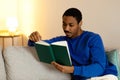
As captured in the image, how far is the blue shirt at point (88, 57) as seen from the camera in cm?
177

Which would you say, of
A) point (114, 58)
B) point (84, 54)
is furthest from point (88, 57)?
point (114, 58)

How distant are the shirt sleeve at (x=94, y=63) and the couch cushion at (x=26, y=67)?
0.32 meters

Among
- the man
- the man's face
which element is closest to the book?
the man

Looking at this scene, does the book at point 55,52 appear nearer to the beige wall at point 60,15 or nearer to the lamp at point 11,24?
the beige wall at point 60,15

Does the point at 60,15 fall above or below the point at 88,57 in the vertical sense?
above

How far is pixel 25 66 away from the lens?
2.02 metres

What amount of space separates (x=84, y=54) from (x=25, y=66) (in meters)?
0.51

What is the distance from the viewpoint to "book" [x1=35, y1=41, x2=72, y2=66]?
1.74m

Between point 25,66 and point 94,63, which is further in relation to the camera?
point 25,66

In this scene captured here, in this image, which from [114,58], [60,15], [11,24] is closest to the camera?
[114,58]

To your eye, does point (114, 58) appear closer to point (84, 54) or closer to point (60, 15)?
point (84, 54)

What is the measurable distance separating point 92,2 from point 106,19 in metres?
0.24

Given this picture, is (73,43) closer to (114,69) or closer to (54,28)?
(114,69)

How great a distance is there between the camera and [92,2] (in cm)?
250
